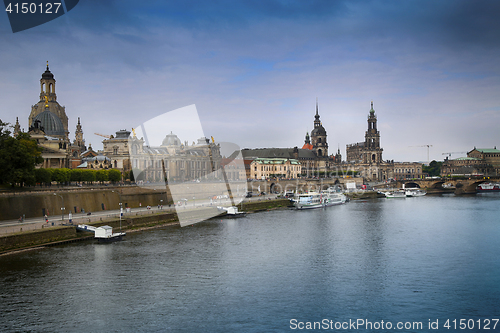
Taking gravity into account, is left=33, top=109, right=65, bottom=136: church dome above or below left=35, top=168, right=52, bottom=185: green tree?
above

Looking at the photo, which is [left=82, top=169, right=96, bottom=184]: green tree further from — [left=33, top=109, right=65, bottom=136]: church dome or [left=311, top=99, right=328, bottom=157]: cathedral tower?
[left=311, top=99, right=328, bottom=157]: cathedral tower

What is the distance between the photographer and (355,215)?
2901 inches

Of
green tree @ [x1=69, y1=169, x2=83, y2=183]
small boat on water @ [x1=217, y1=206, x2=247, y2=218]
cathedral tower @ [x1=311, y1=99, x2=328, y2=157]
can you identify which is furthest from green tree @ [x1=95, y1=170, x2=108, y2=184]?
cathedral tower @ [x1=311, y1=99, x2=328, y2=157]

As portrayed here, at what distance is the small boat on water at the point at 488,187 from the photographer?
14012 cm

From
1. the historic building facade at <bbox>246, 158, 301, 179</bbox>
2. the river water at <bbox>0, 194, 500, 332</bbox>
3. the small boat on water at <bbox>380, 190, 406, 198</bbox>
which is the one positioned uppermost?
the historic building facade at <bbox>246, 158, 301, 179</bbox>

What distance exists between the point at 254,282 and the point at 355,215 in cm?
4647

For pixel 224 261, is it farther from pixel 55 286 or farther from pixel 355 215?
pixel 355 215

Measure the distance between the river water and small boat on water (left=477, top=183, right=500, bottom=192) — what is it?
103167mm

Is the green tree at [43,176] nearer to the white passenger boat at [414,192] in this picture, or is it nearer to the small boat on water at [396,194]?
the small boat on water at [396,194]

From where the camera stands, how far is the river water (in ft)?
79.4

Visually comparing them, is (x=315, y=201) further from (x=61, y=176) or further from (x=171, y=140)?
(x=171, y=140)

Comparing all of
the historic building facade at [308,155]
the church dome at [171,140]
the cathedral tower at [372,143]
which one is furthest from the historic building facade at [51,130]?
the cathedral tower at [372,143]

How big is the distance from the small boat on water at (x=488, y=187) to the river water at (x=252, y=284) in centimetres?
10317

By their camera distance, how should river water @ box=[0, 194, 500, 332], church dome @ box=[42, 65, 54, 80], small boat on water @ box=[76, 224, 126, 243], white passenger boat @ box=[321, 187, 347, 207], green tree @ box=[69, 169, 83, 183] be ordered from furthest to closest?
1. church dome @ box=[42, 65, 54, 80]
2. white passenger boat @ box=[321, 187, 347, 207]
3. green tree @ box=[69, 169, 83, 183]
4. small boat on water @ box=[76, 224, 126, 243]
5. river water @ box=[0, 194, 500, 332]
